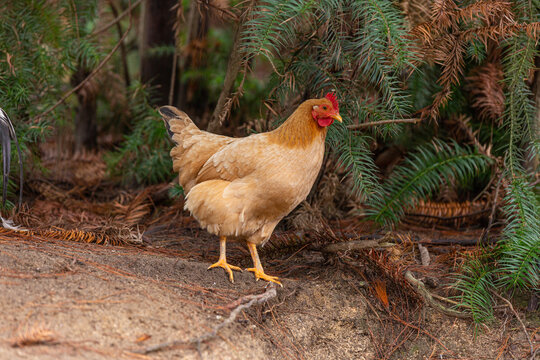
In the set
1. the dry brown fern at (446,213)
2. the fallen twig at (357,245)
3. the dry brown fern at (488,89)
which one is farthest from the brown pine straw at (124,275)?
the dry brown fern at (488,89)

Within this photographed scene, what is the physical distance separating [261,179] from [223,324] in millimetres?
964

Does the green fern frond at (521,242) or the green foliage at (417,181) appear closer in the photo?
the green fern frond at (521,242)

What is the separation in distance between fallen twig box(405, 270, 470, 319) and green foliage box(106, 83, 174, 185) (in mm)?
2279

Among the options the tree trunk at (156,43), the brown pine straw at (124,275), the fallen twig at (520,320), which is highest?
the tree trunk at (156,43)

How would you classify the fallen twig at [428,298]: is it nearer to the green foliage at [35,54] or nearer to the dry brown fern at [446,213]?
the dry brown fern at [446,213]

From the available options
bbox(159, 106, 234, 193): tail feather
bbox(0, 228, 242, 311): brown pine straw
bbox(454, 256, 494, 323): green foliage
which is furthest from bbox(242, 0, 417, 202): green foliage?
bbox(0, 228, 242, 311): brown pine straw

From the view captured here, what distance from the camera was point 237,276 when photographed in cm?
295

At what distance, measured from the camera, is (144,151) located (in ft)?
15.1

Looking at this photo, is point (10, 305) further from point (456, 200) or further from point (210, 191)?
point (456, 200)

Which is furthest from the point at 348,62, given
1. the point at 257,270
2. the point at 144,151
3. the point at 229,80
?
the point at 144,151

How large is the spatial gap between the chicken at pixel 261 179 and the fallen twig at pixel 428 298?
30.9 inches

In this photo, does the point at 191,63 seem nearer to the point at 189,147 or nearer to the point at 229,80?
the point at 229,80

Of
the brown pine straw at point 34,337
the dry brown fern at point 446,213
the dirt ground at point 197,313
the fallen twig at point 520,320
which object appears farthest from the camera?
the dry brown fern at point 446,213

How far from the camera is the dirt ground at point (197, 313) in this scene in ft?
6.31
